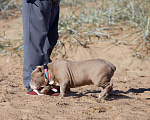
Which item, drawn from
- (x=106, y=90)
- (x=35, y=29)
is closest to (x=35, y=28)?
(x=35, y=29)

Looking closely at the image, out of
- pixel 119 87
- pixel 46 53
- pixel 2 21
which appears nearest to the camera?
pixel 46 53

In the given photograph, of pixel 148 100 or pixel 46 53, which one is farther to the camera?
pixel 46 53

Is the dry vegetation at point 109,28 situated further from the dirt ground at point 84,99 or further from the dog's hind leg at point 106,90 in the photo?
the dog's hind leg at point 106,90

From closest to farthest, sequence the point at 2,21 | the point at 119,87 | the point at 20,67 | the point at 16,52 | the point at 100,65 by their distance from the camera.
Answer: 1. the point at 100,65
2. the point at 119,87
3. the point at 20,67
4. the point at 16,52
5. the point at 2,21

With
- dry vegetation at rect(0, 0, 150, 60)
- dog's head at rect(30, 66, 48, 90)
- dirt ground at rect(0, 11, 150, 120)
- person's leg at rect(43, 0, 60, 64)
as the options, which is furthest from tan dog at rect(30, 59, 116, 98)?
dry vegetation at rect(0, 0, 150, 60)

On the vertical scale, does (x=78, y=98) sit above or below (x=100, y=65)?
below

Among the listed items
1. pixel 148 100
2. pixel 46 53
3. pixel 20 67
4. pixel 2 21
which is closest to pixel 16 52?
pixel 20 67

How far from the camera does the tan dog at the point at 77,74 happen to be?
3.57 metres

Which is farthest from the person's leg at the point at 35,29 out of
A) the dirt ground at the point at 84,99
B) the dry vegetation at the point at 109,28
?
the dry vegetation at the point at 109,28

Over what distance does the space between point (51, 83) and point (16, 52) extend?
9.29 feet

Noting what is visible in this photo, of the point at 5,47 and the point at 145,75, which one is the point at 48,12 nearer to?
the point at 145,75

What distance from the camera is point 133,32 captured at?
6.60m

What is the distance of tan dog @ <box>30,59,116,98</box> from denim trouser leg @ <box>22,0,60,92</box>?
0.67ft

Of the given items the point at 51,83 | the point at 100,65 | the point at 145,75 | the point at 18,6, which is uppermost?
the point at 18,6
